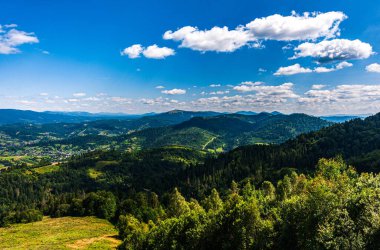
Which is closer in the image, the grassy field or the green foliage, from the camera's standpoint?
the green foliage

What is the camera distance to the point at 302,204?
173 ft

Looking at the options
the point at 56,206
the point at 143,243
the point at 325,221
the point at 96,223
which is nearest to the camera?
the point at 325,221

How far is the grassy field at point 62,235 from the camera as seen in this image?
98438 millimetres

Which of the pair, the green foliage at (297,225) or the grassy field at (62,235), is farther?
the grassy field at (62,235)

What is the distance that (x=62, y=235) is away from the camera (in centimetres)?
11088

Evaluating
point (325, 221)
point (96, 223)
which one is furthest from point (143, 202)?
point (325, 221)

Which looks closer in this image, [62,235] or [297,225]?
[297,225]

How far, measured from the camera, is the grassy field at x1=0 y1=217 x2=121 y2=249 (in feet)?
323

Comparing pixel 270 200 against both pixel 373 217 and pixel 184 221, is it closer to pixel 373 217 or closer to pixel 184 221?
pixel 184 221

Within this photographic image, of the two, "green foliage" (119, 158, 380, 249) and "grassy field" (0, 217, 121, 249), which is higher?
"green foliage" (119, 158, 380, 249)

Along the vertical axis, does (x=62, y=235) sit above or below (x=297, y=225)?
below

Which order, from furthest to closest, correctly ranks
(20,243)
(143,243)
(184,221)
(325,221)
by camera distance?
(20,243), (143,243), (184,221), (325,221)

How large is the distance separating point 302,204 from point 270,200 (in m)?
51.9

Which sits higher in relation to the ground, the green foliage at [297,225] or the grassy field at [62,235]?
the green foliage at [297,225]
